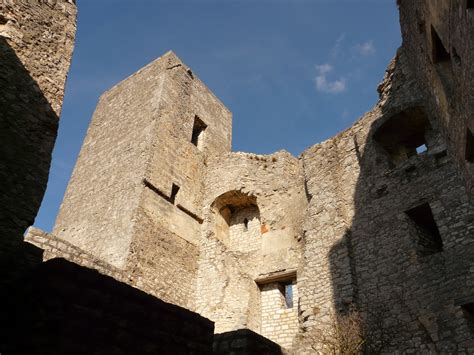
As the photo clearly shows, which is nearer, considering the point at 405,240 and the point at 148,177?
the point at 405,240

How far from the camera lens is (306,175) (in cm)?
1212

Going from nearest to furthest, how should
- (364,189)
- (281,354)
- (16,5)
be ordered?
1. (16,5)
2. (281,354)
3. (364,189)

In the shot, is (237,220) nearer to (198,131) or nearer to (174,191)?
(174,191)

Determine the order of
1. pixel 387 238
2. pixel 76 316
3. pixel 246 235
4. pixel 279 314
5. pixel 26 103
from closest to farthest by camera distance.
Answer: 1. pixel 76 316
2. pixel 26 103
3. pixel 387 238
4. pixel 279 314
5. pixel 246 235

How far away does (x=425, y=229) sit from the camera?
30.9ft

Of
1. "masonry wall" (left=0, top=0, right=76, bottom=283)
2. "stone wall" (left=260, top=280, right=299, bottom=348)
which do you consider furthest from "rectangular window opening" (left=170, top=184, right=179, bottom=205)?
"masonry wall" (left=0, top=0, right=76, bottom=283)

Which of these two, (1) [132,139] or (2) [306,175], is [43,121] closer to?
(2) [306,175]

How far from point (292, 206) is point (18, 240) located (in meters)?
10.0

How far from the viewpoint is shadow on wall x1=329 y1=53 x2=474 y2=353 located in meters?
7.82

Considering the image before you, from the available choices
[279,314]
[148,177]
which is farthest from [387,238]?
[148,177]

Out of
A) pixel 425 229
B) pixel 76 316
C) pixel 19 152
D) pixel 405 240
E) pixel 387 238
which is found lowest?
pixel 76 316

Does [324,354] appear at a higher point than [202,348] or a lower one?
higher

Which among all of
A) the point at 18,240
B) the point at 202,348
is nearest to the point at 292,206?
the point at 202,348

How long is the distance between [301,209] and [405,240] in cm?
414
